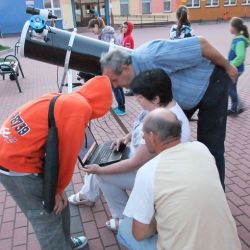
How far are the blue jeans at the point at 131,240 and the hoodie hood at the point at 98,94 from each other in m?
0.63

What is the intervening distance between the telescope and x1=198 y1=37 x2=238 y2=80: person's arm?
66cm

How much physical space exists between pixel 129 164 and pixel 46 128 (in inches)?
26.7

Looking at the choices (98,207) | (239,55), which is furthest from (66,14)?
(98,207)

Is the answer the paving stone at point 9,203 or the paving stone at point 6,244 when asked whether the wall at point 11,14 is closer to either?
the paving stone at point 9,203

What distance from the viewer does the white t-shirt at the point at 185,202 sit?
1410 millimetres

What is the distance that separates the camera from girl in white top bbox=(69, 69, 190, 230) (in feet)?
6.61

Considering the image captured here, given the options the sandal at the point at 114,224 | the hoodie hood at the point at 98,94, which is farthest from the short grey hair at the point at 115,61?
the sandal at the point at 114,224

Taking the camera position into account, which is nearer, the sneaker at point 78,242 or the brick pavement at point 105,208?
the sneaker at point 78,242

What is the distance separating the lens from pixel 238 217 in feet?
9.03

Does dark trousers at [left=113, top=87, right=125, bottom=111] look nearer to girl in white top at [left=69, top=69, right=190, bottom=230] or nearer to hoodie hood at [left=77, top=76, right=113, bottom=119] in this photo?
girl in white top at [left=69, top=69, right=190, bottom=230]

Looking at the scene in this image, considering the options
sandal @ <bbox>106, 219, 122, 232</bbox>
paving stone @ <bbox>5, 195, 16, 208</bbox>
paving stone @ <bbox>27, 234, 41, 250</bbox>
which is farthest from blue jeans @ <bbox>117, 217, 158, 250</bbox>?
paving stone @ <bbox>5, 195, 16, 208</bbox>

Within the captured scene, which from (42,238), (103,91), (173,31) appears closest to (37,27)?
(103,91)

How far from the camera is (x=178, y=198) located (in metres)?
1.41

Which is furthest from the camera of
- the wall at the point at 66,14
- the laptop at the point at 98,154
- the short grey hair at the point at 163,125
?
the wall at the point at 66,14
